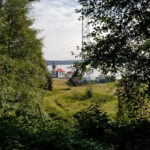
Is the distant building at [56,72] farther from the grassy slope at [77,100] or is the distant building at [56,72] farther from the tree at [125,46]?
the tree at [125,46]

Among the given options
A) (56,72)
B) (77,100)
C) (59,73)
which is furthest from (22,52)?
(59,73)

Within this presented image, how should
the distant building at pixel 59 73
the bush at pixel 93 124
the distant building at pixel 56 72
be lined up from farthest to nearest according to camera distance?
the distant building at pixel 59 73, the distant building at pixel 56 72, the bush at pixel 93 124

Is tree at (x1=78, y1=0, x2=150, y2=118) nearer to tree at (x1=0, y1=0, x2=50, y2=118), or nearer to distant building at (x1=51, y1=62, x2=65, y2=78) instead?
tree at (x1=0, y1=0, x2=50, y2=118)

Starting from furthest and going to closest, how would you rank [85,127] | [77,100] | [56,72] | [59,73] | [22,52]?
1. [59,73]
2. [56,72]
3. [77,100]
4. [22,52]
5. [85,127]

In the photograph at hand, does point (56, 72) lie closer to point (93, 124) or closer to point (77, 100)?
point (77, 100)

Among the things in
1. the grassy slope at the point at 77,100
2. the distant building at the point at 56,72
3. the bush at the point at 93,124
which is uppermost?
the distant building at the point at 56,72

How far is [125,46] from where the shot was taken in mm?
7637

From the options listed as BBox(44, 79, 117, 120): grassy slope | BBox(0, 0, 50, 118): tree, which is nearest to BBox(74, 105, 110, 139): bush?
BBox(0, 0, 50, 118): tree

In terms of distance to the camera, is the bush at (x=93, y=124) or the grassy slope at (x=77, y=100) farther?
the grassy slope at (x=77, y=100)

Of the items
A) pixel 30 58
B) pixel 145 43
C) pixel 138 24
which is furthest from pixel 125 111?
pixel 30 58

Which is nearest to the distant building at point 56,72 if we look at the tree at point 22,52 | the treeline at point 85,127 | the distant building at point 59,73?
the distant building at point 59,73

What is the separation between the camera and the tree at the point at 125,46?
7.27 metres

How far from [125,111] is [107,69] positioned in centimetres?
195

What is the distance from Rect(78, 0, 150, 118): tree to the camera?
23.8ft
